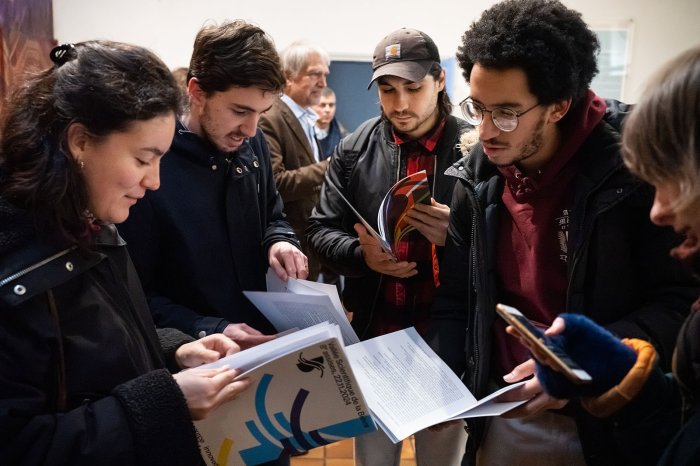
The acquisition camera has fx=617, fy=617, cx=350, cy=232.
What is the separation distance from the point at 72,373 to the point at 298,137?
2329mm

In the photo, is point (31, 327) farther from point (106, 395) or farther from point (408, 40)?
point (408, 40)

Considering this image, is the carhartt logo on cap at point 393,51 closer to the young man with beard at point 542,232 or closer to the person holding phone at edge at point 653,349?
the young man with beard at point 542,232

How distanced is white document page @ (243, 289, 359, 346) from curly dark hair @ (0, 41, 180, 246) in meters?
0.56

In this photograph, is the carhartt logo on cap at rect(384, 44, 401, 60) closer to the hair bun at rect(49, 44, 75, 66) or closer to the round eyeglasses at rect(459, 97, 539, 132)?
the round eyeglasses at rect(459, 97, 539, 132)

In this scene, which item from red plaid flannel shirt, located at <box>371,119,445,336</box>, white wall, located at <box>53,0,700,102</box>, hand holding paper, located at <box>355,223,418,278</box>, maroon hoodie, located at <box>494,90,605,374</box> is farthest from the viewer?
white wall, located at <box>53,0,700,102</box>

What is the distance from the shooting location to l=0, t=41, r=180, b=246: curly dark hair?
108cm

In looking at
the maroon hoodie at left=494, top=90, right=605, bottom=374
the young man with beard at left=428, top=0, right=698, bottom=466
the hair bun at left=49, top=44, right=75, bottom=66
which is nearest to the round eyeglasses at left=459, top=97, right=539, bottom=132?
the young man with beard at left=428, top=0, right=698, bottom=466

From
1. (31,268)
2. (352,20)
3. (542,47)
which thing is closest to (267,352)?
(31,268)

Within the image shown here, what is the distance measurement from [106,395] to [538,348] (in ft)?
2.51

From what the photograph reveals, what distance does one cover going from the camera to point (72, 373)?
42.2 inches

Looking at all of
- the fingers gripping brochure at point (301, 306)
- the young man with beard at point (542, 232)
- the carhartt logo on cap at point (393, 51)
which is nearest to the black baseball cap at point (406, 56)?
the carhartt logo on cap at point (393, 51)

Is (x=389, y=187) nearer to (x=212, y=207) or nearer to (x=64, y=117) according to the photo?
(x=212, y=207)

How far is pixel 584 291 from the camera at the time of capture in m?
1.38

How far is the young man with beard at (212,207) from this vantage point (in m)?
1.65
